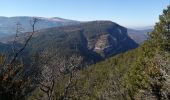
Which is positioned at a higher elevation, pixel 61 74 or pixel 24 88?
pixel 24 88

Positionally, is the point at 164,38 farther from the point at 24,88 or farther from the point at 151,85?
the point at 24,88

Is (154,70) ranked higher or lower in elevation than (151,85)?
Answer: higher

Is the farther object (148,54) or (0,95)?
(148,54)

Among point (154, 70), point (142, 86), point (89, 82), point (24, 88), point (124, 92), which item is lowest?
point (89, 82)

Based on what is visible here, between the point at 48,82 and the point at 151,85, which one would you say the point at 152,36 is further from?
the point at 48,82

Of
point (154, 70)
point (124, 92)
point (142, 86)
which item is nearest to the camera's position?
point (154, 70)

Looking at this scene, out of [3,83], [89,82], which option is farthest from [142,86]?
[89,82]

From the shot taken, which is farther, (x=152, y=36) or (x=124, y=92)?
(x=124, y=92)

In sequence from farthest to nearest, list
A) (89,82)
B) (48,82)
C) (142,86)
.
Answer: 1. (89,82)
2. (142,86)
3. (48,82)

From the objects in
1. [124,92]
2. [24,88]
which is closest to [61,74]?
[24,88]
